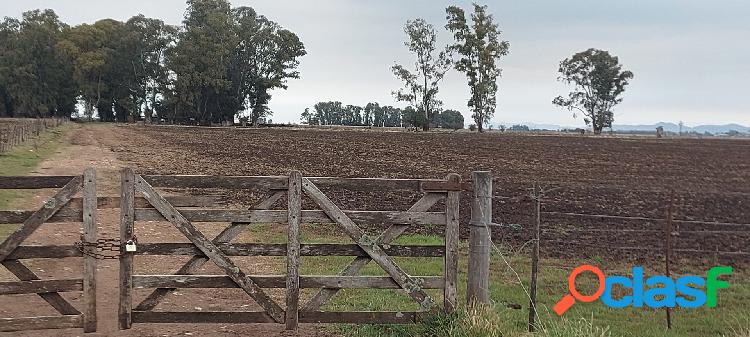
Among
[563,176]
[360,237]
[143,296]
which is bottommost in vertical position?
[143,296]

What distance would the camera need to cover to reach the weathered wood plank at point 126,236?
6879 millimetres

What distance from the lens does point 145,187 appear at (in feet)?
22.7

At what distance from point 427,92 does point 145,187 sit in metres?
108

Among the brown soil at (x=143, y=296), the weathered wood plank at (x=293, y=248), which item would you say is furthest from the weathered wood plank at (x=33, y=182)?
the weathered wood plank at (x=293, y=248)

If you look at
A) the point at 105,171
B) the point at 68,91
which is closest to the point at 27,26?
the point at 68,91

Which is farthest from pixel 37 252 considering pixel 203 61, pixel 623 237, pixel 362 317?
pixel 203 61

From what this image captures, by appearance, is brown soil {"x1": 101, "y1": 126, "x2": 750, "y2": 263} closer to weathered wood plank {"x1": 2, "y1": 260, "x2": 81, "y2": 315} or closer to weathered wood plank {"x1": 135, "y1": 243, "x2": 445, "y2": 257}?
weathered wood plank {"x1": 135, "y1": 243, "x2": 445, "y2": 257}

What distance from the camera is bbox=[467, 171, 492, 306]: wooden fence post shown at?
7.48m

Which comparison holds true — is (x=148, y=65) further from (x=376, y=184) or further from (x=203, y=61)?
(x=376, y=184)

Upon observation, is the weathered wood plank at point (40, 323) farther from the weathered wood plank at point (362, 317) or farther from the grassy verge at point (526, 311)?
the grassy verge at point (526, 311)

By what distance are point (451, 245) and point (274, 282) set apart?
199cm

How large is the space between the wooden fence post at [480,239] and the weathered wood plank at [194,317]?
243 cm

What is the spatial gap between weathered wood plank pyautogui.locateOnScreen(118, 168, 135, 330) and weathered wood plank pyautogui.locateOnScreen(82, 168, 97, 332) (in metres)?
0.29

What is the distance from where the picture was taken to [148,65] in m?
115
